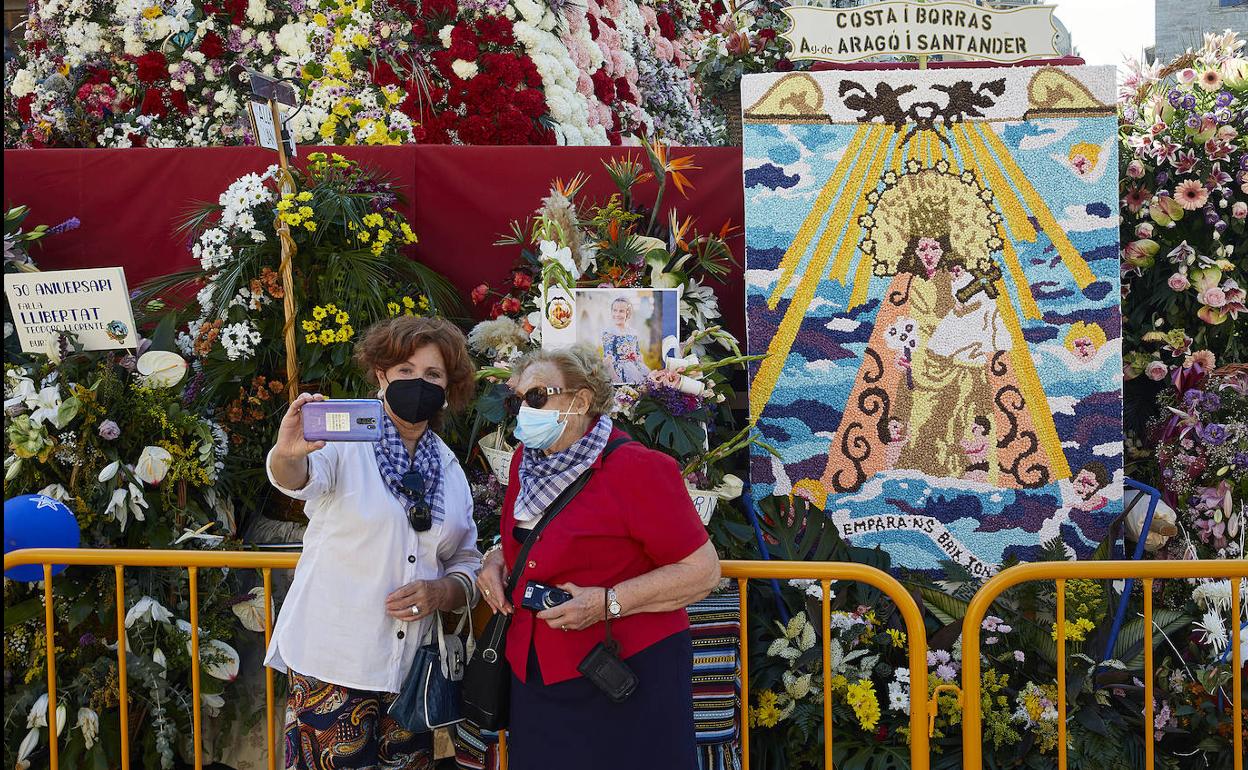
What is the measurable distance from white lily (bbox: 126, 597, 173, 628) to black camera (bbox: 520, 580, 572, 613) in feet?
5.22

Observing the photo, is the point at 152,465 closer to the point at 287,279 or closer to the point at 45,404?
the point at 45,404

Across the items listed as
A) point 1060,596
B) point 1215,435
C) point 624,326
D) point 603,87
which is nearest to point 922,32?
point 624,326

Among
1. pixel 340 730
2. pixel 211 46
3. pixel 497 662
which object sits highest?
pixel 211 46

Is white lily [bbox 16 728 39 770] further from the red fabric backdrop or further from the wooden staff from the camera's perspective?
the red fabric backdrop

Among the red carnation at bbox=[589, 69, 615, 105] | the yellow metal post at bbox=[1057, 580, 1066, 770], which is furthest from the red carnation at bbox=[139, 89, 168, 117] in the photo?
the yellow metal post at bbox=[1057, 580, 1066, 770]

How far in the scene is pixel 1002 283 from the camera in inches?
161

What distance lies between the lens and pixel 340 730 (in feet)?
8.21

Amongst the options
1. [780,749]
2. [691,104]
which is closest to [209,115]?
[691,104]

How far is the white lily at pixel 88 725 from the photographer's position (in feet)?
10.9

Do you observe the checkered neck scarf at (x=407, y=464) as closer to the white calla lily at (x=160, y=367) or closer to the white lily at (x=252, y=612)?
the white lily at (x=252, y=612)

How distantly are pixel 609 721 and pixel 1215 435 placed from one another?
282 cm

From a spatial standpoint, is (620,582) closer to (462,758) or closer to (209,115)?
(462,758)

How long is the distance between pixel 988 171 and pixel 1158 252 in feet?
2.64

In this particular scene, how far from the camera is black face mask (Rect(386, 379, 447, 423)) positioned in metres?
2.69
